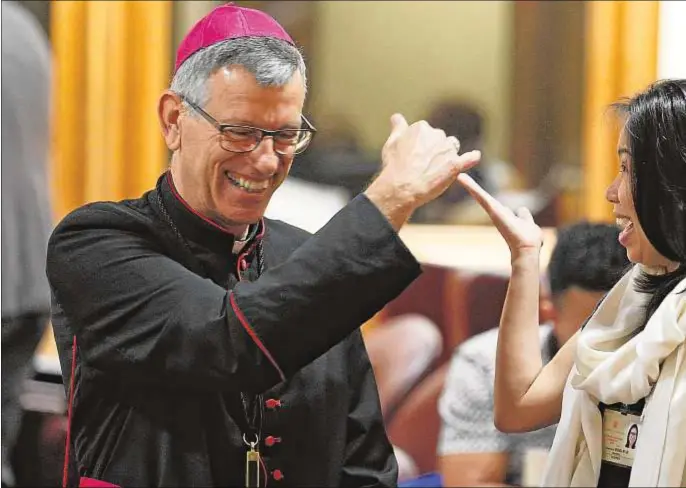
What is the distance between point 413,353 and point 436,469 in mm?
319

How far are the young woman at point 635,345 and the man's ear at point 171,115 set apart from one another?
0.46m

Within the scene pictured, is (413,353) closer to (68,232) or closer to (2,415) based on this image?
(2,415)

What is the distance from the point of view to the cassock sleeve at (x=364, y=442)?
5.44ft

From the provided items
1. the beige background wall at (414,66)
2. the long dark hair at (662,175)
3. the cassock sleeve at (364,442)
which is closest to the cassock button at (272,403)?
the cassock sleeve at (364,442)

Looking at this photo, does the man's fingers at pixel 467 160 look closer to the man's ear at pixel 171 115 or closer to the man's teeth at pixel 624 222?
the man's teeth at pixel 624 222

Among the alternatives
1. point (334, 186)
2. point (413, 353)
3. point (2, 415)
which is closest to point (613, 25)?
point (334, 186)

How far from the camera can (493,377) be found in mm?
2588

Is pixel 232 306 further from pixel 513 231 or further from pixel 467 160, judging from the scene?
pixel 513 231

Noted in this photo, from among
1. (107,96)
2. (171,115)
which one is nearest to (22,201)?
(107,96)

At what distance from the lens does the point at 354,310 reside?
1371 mm

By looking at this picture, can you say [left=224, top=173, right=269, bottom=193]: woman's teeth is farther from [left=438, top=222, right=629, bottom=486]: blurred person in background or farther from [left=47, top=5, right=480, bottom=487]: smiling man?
[left=438, top=222, right=629, bottom=486]: blurred person in background

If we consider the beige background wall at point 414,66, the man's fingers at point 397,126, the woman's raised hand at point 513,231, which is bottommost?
the woman's raised hand at point 513,231

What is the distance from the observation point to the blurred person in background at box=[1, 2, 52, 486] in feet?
8.87

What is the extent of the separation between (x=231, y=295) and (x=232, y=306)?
21 millimetres
